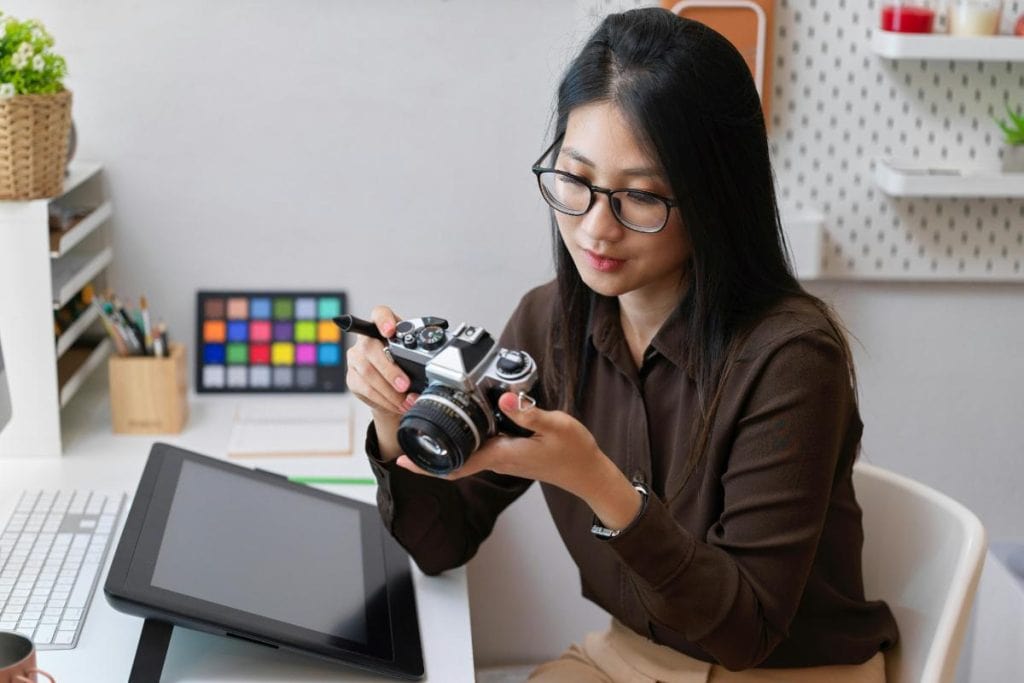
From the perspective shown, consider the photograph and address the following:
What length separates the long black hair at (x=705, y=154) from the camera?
3.68 ft

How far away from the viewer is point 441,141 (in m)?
1.83

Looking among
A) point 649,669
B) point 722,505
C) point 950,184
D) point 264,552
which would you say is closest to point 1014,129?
point 950,184

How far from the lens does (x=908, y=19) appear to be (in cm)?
172

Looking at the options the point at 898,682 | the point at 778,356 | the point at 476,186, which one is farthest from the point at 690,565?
the point at 476,186

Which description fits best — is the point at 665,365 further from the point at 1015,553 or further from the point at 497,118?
the point at 1015,553

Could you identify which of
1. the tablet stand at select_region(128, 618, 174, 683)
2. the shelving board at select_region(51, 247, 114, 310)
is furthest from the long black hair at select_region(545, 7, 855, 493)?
the shelving board at select_region(51, 247, 114, 310)

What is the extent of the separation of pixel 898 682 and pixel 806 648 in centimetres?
14

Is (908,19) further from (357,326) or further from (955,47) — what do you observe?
(357,326)

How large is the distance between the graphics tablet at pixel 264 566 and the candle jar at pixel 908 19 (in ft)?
3.30

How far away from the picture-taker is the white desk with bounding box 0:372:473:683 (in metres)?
1.10

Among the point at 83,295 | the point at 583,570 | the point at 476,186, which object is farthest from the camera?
the point at 476,186

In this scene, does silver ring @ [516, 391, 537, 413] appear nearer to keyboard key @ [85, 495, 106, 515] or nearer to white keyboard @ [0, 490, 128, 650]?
white keyboard @ [0, 490, 128, 650]

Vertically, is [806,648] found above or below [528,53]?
below

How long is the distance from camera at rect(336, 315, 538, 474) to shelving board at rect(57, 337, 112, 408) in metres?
0.77
